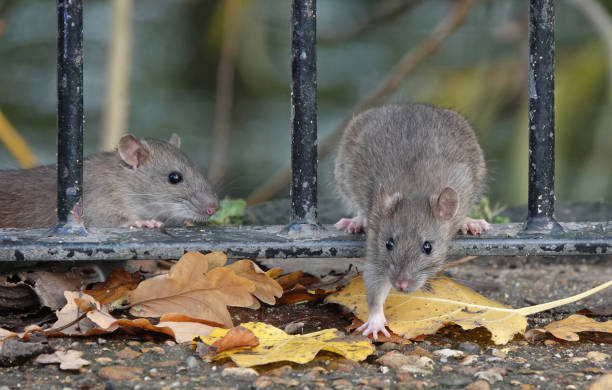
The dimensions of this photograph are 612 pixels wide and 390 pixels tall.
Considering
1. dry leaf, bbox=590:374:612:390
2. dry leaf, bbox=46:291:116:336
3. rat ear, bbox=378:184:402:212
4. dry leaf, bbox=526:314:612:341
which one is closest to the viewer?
dry leaf, bbox=590:374:612:390

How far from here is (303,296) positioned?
3600 millimetres

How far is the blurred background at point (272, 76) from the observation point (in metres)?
5.90

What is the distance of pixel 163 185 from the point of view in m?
4.90

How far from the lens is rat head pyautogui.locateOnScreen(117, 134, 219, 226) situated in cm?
479

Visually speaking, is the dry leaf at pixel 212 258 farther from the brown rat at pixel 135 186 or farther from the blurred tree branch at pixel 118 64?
the blurred tree branch at pixel 118 64

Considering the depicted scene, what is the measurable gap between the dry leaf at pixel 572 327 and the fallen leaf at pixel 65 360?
140cm

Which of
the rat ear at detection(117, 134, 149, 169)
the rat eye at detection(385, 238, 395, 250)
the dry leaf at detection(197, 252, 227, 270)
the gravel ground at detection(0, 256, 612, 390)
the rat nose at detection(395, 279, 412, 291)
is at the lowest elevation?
the gravel ground at detection(0, 256, 612, 390)

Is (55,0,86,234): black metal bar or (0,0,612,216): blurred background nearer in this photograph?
(55,0,86,234): black metal bar

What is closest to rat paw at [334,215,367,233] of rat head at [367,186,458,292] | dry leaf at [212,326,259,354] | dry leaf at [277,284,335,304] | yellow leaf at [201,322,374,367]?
rat head at [367,186,458,292]

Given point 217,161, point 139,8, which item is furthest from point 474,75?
point 139,8

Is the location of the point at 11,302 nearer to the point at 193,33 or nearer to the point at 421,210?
the point at 421,210

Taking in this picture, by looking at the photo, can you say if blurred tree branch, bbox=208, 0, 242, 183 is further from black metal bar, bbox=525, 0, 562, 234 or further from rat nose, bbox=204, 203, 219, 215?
black metal bar, bbox=525, 0, 562, 234

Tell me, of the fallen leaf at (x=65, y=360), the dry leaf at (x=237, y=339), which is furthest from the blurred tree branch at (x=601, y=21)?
the fallen leaf at (x=65, y=360)

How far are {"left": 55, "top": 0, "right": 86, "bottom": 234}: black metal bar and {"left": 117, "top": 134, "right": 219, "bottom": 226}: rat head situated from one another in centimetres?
139
